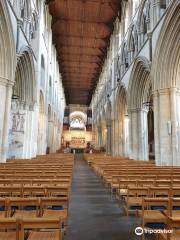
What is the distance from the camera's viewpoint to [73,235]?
11.9ft

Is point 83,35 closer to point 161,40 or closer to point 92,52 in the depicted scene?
point 92,52

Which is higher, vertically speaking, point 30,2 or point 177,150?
point 30,2

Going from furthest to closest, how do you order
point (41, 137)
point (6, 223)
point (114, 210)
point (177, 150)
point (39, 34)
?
1. point (41, 137)
2. point (39, 34)
3. point (177, 150)
4. point (114, 210)
5. point (6, 223)

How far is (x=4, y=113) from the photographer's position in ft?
35.9

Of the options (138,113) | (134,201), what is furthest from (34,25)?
(134,201)

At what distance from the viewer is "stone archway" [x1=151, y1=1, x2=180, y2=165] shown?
1141 centimetres

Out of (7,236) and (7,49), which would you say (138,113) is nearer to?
(7,49)

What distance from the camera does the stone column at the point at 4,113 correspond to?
1071cm

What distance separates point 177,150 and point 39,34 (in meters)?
12.8

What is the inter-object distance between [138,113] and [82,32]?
42.7 ft

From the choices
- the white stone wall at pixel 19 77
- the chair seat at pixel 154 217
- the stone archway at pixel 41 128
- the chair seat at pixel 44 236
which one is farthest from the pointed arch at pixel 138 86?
the chair seat at pixel 44 236

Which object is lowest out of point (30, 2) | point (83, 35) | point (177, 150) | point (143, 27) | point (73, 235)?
point (73, 235)

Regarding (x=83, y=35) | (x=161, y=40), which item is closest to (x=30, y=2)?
(x=161, y=40)

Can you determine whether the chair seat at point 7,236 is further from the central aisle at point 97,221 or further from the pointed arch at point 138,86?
the pointed arch at point 138,86
